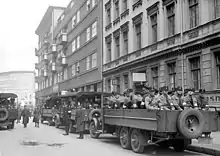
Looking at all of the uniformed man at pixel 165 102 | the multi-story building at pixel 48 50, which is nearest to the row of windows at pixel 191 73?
the uniformed man at pixel 165 102

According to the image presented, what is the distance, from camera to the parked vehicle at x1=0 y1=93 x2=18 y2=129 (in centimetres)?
2177

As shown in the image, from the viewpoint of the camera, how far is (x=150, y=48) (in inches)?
911

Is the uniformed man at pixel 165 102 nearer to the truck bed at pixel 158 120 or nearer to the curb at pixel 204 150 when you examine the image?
the truck bed at pixel 158 120

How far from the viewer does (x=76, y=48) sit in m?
43.6

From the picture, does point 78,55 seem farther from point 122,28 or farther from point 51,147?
point 51,147

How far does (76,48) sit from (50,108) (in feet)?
54.5

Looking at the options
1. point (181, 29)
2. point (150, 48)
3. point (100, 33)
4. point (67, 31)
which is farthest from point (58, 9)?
point (181, 29)

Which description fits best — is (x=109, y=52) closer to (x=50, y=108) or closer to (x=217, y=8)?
(x=50, y=108)

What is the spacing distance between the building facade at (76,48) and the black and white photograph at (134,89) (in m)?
0.15

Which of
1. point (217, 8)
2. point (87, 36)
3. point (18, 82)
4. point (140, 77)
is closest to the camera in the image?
point (217, 8)

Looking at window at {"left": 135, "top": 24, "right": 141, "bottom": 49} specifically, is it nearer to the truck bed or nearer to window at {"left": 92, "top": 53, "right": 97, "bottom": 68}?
window at {"left": 92, "top": 53, "right": 97, "bottom": 68}

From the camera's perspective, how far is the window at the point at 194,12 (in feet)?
61.0

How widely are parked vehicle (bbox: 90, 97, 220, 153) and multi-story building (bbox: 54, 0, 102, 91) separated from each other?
21.4m

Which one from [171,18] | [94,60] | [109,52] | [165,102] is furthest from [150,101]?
[94,60]
